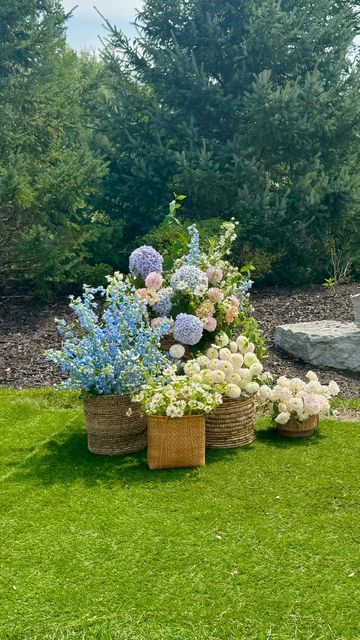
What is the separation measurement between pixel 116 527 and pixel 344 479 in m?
1.37

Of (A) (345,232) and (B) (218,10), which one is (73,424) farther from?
(B) (218,10)

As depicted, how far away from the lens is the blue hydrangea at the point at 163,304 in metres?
4.89

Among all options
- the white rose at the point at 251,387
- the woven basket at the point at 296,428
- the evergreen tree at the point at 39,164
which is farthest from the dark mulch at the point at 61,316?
the white rose at the point at 251,387

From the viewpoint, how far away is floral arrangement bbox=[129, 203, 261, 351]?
15.6ft

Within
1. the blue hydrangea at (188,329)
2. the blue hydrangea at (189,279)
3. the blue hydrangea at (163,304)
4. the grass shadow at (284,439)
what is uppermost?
the blue hydrangea at (189,279)

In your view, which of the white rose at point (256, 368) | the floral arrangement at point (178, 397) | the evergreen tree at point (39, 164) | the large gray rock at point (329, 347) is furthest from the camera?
the evergreen tree at point (39, 164)

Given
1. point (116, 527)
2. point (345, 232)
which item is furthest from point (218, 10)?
point (116, 527)

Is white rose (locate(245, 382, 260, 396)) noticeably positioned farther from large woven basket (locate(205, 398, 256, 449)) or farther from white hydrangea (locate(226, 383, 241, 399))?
white hydrangea (locate(226, 383, 241, 399))

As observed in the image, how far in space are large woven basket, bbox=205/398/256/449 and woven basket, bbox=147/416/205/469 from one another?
319 millimetres

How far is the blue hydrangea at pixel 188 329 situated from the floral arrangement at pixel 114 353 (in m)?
0.13

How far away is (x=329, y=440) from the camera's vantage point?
4688mm

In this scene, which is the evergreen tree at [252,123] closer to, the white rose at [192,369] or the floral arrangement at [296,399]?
the floral arrangement at [296,399]

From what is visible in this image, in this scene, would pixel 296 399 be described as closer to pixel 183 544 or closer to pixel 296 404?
pixel 296 404

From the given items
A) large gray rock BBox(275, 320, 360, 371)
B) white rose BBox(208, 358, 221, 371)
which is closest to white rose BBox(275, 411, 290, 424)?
white rose BBox(208, 358, 221, 371)
